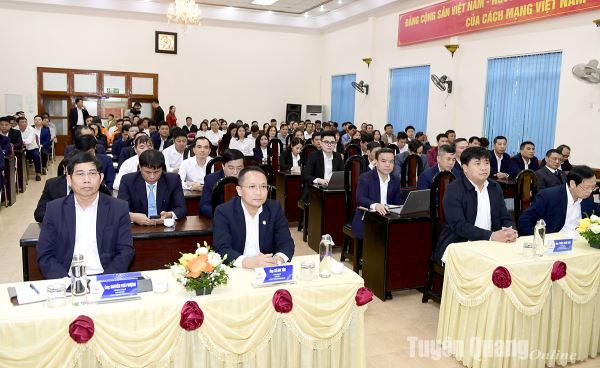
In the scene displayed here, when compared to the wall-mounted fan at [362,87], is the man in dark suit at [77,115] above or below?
below

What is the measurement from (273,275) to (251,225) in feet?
2.12

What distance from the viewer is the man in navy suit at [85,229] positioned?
2.70 m

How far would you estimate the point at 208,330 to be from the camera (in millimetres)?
2258

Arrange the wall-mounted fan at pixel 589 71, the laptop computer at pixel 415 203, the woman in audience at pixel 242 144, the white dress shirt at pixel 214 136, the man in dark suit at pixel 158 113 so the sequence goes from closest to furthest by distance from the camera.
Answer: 1. the laptop computer at pixel 415 203
2. the wall-mounted fan at pixel 589 71
3. the woman in audience at pixel 242 144
4. the white dress shirt at pixel 214 136
5. the man in dark suit at pixel 158 113

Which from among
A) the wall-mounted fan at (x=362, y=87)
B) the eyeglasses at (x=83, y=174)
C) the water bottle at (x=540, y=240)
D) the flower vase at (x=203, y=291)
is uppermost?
the wall-mounted fan at (x=362, y=87)

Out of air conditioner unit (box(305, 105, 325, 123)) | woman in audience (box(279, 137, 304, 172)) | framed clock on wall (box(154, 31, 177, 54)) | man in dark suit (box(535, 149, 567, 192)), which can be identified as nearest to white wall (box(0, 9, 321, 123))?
framed clock on wall (box(154, 31, 177, 54))

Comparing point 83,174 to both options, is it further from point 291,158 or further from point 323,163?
point 291,158

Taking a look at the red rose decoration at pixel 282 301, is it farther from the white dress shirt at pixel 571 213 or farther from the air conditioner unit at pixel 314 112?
the air conditioner unit at pixel 314 112

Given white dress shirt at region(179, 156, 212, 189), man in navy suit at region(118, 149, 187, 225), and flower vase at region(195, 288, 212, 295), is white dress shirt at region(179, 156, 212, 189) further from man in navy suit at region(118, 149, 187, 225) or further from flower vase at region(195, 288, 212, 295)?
flower vase at region(195, 288, 212, 295)

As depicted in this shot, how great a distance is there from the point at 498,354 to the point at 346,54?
1223 centimetres

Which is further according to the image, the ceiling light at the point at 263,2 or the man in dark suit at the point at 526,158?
the ceiling light at the point at 263,2

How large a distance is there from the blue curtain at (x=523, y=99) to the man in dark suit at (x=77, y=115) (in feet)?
32.3

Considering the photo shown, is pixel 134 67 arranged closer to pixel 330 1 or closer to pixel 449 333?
pixel 330 1

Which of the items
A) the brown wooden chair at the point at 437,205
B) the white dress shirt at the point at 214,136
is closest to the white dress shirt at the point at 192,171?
the brown wooden chair at the point at 437,205
